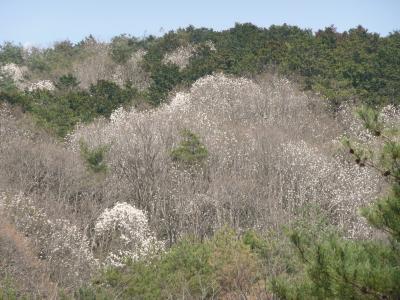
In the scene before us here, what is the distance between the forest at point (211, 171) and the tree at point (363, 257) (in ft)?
0.06

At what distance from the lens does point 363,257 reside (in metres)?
6.86

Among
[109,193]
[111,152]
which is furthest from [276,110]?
[109,193]

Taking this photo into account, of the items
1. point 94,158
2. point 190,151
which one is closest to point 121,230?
point 94,158

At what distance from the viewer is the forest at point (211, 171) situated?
25.6 ft

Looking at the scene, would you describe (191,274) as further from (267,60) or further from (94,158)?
(267,60)

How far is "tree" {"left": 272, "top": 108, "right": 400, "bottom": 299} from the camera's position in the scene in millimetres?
6266

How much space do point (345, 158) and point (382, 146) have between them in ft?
75.6

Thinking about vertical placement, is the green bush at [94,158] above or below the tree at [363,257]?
above

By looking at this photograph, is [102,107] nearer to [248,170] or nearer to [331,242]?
[248,170]

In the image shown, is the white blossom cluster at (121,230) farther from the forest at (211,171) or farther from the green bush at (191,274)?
the green bush at (191,274)

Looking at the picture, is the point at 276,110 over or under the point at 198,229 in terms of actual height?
over

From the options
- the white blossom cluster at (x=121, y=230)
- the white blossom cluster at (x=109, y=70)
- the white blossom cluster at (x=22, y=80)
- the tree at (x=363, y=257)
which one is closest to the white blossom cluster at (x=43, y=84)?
the white blossom cluster at (x=22, y=80)

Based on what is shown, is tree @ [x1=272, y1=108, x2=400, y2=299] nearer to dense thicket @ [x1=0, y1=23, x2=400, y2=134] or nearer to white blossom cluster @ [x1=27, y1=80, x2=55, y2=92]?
dense thicket @ [x1=0, y1=23, x2=400, y2=134]

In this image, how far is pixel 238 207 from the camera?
27297mm
